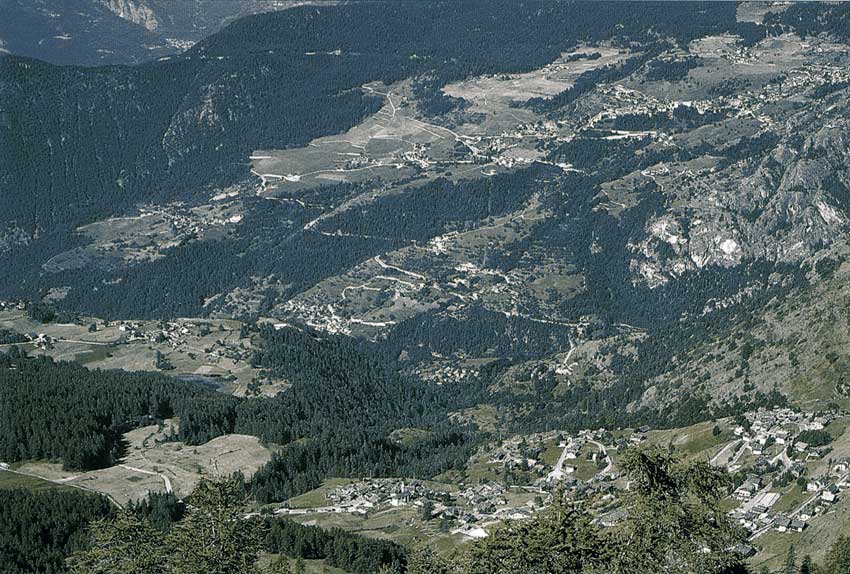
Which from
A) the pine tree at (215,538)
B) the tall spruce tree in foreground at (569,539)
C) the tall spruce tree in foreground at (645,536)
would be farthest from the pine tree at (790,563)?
the pine tree at (215,538)

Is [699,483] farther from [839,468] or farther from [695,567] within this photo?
[839,468]

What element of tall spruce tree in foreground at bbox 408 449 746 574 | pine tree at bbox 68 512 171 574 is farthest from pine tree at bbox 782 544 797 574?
pine tree at bbox 68 512 171 574

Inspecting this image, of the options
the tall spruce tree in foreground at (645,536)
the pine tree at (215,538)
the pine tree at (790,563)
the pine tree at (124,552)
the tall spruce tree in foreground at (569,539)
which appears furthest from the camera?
A: the pine tree at (790,563)

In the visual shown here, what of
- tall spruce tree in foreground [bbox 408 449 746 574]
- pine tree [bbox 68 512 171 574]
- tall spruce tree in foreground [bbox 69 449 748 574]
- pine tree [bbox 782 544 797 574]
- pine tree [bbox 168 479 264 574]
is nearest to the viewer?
tall spruce tree in foreground [bbox 408 449 746 574]

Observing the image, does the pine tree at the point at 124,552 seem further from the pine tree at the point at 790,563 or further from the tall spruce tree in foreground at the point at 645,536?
the pine tree at the point at 790,563

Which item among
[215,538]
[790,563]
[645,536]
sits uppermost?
[215,538]

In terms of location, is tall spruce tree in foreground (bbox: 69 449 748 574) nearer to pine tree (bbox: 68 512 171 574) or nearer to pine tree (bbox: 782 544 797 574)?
pine tree (bbox: 68 512 171 574)

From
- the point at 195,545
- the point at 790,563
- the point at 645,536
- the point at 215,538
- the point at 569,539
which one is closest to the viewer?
the point at 569,539

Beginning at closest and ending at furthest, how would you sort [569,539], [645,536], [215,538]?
[569,539] → [645,536] → [215,538]

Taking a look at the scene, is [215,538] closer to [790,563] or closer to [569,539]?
[569,539]

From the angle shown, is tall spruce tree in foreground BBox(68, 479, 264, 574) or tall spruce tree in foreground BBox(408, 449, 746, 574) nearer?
tall spruce tree in foreground BBox(408, 449, 746, 574)

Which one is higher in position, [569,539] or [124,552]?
[569,539]

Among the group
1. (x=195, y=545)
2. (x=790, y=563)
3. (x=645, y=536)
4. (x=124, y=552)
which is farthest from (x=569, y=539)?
(x=790, y=563)
